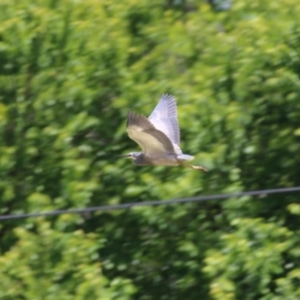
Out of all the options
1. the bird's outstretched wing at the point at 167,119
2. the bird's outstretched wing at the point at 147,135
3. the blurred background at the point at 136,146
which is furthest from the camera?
the blurred background at the point at 136,146

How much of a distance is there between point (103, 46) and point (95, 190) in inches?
39.9

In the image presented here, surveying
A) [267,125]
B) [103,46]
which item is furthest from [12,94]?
[267,125]

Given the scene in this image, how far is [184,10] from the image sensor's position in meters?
8.91

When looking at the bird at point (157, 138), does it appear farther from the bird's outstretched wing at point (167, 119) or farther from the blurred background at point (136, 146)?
the blurred background at point (136, 146)

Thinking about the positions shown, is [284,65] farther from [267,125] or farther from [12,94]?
[12,94]

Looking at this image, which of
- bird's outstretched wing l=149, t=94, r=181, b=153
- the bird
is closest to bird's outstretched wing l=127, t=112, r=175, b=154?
the bird

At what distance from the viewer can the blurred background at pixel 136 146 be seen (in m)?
7.00

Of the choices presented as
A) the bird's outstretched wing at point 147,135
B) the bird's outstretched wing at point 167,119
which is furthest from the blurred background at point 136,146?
the bird's outstretched wing at point 147,135

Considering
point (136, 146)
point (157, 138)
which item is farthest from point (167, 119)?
point (136, 146)

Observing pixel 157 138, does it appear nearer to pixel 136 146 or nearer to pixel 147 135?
pixel 147 135

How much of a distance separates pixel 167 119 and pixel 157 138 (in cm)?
67

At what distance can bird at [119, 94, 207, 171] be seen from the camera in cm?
539

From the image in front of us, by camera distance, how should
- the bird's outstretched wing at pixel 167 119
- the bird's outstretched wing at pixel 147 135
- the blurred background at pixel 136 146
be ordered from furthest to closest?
the blurred background at pixel 136 146, the bird's outstretched wing at pixel 167 119, the bird's outstretched wing at pixel 147 135

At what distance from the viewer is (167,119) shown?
6234mm
